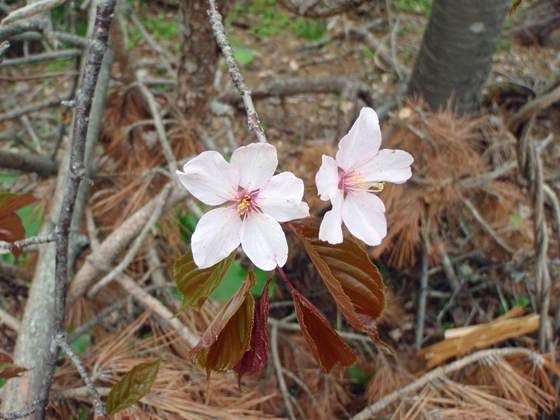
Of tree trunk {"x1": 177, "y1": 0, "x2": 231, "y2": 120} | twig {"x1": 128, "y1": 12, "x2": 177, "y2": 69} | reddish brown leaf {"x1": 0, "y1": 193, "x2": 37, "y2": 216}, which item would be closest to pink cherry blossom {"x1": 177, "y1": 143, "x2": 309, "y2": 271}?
reddish brown leaf {"x1": 0, "y1": 193, "x2": 37, "y2": 216}

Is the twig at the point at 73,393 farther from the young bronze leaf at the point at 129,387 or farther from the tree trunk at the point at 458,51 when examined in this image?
the tree trunk at the point at 458,51

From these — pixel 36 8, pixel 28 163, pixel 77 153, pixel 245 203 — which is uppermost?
pixel 36 8

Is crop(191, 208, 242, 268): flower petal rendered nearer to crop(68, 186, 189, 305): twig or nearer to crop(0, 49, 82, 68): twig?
crop(68, 186, 189, 305): twig

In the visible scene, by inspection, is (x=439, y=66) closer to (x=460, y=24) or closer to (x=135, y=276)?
(x=460, y=24)


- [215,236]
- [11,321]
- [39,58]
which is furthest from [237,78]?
[39,58]

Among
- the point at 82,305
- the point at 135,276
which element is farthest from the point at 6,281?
the point at 135,276

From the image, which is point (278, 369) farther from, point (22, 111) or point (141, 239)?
point (22, 111)
